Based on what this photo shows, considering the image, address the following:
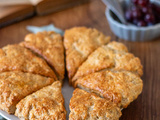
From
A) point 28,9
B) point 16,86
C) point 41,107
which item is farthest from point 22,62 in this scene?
point 28,9

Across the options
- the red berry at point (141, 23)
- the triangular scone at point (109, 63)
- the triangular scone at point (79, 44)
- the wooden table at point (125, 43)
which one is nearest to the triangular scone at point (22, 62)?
the triangular scone at point (79, 44)

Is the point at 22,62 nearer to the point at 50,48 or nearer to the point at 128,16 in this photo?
the point at 50,48

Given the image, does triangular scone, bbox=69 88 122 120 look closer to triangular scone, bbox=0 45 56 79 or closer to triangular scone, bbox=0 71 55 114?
triangular scone, bbox=0 71 55 114

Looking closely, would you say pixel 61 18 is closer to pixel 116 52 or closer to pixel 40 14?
pixel 40 14

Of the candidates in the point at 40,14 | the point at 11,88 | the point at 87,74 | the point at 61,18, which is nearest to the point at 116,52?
the point at 87,74

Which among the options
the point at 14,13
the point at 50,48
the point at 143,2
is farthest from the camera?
the point at 14,13

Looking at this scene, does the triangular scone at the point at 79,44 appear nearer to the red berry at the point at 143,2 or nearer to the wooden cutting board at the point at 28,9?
the red berry at the point at 143,2

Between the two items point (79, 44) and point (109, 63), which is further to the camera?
point (79, 44)
